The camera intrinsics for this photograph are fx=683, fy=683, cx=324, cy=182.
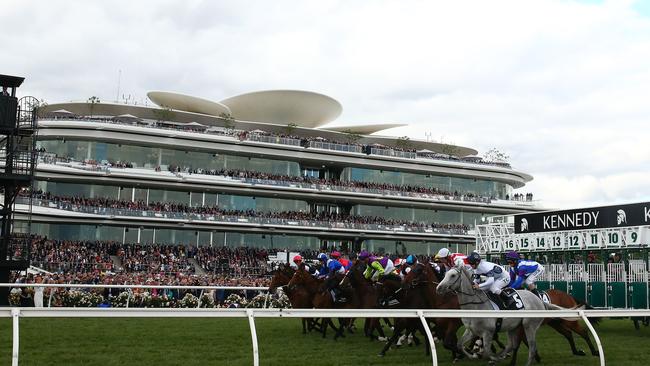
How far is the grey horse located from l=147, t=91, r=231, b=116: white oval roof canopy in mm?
40070

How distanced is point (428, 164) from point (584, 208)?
1088 inches

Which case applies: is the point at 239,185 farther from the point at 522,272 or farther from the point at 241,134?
the point at 522,272

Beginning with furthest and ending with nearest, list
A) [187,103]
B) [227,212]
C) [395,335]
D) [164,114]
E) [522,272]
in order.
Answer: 1. [187,103]
2. [164,114]
3. [227,212]
4. [522,272]
5. [395,335]

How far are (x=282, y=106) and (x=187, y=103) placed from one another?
8642 millimetres

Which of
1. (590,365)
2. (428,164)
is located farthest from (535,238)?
(428,164)

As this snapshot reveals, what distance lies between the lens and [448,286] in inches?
330

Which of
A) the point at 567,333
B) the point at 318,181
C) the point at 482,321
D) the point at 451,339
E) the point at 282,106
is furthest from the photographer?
the point at 282,106

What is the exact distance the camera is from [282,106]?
2096 inches

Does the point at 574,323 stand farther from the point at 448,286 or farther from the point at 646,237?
the point at 646,237

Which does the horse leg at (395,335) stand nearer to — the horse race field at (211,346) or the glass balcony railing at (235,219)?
the horse race field at (211,346)

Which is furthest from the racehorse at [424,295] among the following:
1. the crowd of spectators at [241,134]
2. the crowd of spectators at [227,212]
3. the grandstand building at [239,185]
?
the crowd of spectators at [241,134]

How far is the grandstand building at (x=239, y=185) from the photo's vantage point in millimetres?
35156

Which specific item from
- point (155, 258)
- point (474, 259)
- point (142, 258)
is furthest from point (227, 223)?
point (474, 259)

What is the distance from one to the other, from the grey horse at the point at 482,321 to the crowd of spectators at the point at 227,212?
28.7m
